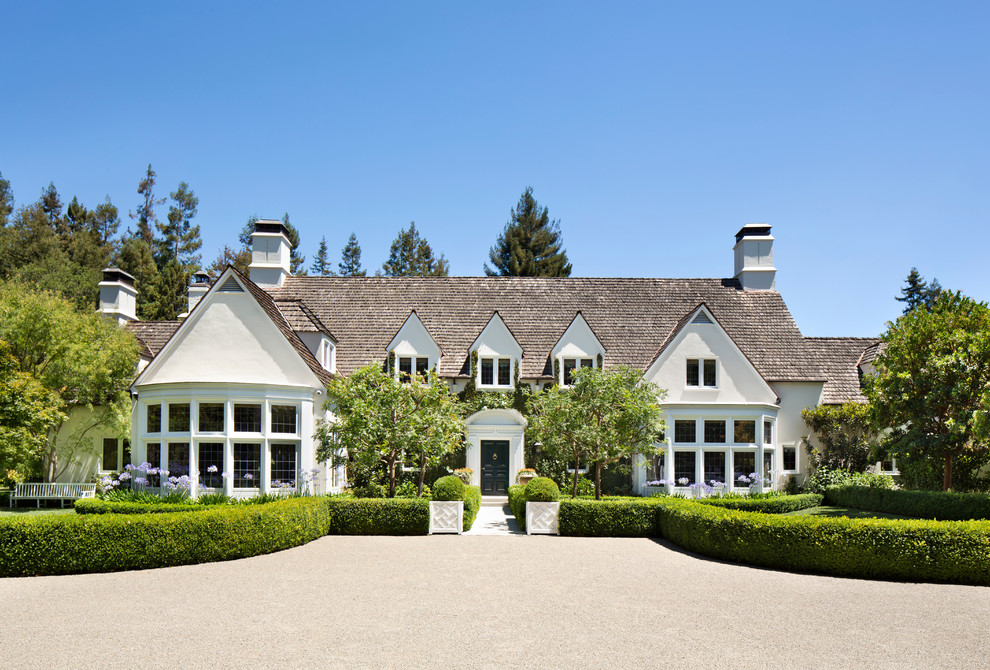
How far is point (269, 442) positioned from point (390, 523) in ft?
17.8

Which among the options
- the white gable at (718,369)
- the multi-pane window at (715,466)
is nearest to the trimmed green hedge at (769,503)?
the multi-pane window at (715,466)

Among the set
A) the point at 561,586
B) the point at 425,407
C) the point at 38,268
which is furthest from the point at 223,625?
the point at 38,268

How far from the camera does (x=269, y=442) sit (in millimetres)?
23438

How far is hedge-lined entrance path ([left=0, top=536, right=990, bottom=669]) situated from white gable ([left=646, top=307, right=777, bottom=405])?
13.1 metres

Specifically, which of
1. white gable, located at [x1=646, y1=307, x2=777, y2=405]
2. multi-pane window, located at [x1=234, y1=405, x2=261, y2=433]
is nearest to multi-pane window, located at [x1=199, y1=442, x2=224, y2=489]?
multi-pane window, located at [x1=234, y1=405, x2=261, y2=433]

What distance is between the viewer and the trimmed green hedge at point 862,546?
14297 millimetres

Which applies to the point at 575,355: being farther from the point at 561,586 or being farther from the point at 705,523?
the point at 561,586

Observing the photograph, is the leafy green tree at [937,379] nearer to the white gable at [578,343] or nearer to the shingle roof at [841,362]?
the shingle roof at [841,362]

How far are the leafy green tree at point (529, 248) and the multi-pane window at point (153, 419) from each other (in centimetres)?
3939

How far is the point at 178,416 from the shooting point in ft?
76.9

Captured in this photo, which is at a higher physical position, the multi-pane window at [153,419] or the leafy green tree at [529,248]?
the leafy green tree at [529,248]

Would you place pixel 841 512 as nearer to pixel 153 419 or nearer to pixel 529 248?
pixel 153 419

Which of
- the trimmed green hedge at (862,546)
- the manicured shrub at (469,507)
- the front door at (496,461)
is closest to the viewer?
the trimmed green hedge at (862,546)

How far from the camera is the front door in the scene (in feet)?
96.3
